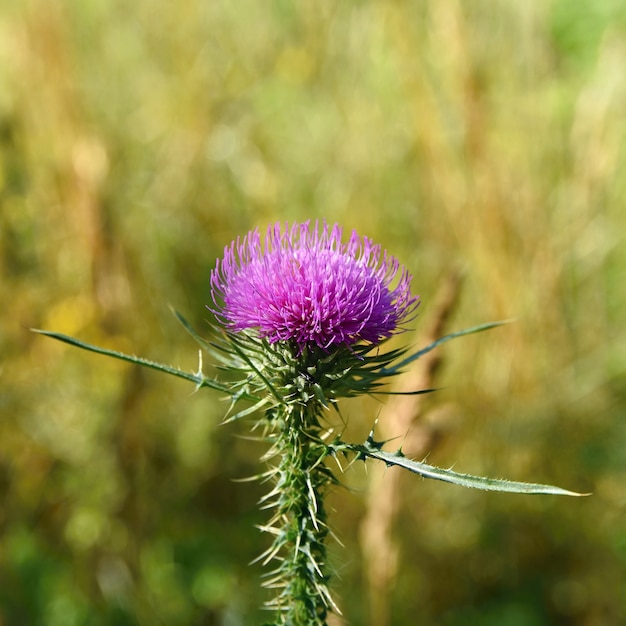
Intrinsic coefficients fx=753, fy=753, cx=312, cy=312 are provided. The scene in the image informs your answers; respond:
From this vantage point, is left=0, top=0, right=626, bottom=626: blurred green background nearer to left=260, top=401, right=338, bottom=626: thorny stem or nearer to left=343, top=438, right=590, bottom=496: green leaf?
left=260, top=401, right=338, bottom=626: thorny stem

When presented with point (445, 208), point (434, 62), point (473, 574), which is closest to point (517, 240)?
point (445, 208)

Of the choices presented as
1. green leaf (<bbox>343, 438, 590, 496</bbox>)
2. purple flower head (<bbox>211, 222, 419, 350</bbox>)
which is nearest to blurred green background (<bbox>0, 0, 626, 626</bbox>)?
purple flower head (<bbox>211, 222, 419, 350</bbox>)

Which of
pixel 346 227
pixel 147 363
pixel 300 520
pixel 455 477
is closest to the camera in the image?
pixel 455 477

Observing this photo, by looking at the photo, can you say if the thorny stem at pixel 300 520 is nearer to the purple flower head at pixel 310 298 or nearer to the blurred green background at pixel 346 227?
the purple flower head at pixel 310 298

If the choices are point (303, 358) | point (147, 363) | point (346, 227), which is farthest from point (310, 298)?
point (346, 227)

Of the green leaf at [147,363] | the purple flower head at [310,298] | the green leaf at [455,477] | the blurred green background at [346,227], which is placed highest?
the blurred green background at [346,227]

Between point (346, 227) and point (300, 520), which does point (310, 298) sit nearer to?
point (300, 520)

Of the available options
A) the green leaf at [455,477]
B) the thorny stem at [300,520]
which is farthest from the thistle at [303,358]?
the green leaf at [455,477]
